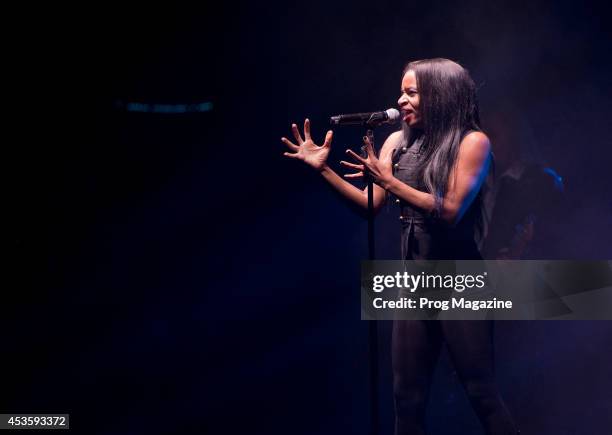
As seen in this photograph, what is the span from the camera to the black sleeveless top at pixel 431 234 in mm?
2432

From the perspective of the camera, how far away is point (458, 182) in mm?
2387

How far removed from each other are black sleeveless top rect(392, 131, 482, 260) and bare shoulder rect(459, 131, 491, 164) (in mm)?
36

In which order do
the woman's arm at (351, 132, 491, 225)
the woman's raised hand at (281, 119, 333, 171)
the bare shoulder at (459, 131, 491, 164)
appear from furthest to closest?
the woman's raised hand at (281, 119, 333, 171) → the bare shoulder at (459, 131, 491, 164) → the woman's arm at (351, 132, 491, 225)

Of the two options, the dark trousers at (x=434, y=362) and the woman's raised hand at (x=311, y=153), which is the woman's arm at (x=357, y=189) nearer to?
the woman's raised hand at (x=311, y=153)

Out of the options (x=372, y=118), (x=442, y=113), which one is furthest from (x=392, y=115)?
(x=442, y=113)

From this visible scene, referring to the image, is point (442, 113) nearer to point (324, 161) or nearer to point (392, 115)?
point (392, 115)

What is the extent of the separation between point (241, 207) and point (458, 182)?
8.49 ft

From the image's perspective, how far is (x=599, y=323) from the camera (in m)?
4.54

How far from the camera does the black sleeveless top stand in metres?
2.43

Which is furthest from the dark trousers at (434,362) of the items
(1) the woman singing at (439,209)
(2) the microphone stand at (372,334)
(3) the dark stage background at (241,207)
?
(3) the dark stage background at (241,207)

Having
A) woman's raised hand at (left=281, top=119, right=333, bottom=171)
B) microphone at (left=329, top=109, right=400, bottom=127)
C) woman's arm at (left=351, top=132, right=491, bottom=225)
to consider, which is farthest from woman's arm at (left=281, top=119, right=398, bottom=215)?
woman's arm at (left=351, top=132, right=491, bottom=225)

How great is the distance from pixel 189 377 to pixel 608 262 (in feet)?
9.88

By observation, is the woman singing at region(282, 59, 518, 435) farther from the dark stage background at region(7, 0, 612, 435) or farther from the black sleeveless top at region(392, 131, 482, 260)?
the dark stage background at region(7, 0, 612, 435)

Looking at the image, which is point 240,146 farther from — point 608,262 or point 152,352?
point 608,262
